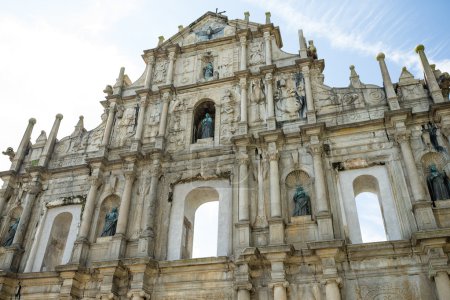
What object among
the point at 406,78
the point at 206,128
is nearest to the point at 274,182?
the point at 206,128

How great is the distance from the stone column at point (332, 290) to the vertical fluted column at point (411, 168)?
2.77m

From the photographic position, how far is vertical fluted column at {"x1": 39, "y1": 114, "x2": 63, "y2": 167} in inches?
547

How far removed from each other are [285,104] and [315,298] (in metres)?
5.90

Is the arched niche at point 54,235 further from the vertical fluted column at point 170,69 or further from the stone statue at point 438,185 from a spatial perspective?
the stone statue at point 438,185

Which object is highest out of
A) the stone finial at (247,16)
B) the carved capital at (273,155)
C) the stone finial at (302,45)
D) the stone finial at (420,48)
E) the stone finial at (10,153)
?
the stone finial at (247,16)

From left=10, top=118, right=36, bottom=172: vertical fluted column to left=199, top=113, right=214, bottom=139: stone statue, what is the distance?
620 cm

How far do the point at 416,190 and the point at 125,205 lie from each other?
7469 mm

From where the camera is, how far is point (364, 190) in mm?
11336

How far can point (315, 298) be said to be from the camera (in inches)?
356

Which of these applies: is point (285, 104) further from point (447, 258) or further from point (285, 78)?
point (447, 258)

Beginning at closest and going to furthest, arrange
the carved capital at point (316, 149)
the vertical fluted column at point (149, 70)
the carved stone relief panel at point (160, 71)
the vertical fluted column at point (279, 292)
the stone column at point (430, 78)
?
the vertical fluted column at point (279, 292) → the carved capital at point (316, 149) → the stone column at point (430, 78) → the vertical fluted column at point (149, 70) → the carved stone relief panel at point (160, 71)

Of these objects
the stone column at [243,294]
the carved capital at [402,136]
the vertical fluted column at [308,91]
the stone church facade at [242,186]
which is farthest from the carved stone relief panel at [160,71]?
the stone column at [243,294]

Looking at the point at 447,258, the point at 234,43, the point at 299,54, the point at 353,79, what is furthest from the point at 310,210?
the point at 234,43

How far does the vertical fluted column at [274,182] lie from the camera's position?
10.4 m
